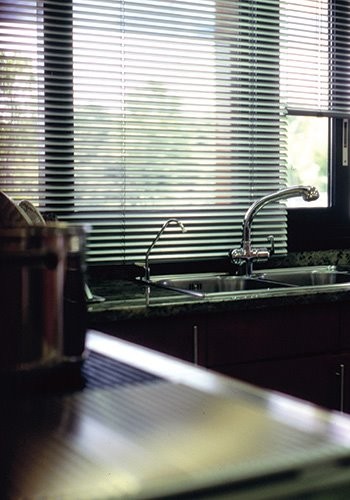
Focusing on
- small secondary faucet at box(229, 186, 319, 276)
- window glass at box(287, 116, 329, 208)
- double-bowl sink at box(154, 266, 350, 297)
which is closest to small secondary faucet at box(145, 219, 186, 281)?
double-bowl sink at box(154, 266, 350, 297)

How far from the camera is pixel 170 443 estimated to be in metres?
0.62

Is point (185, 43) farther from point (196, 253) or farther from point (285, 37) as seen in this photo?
point (196, 253)

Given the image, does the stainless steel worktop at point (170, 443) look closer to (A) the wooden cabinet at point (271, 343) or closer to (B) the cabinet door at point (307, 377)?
(A) the wooden cabinet at point (271, 343)

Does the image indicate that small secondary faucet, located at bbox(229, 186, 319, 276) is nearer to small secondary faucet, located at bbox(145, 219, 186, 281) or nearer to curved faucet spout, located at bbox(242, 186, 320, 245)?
curved faucet spout, located at bbox(242, 186, 320, 245)

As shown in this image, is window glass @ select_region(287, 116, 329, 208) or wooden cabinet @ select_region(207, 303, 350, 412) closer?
wooden cabinet @ select_region(207, 303, 350, 412)

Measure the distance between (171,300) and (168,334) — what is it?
0.34ft

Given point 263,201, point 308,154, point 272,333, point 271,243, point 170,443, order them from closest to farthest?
point 170,443 → point 272,333 → point 263,201 → point 271,243 → point 308,154

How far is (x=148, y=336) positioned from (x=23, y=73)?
106 centimetres

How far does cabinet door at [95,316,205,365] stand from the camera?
2193mm

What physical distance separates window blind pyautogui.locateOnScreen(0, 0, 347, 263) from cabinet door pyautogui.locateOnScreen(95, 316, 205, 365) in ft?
2.14

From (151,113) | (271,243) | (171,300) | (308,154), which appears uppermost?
(151,113)

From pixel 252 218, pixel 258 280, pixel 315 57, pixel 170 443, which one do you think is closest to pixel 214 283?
pixel 258 280

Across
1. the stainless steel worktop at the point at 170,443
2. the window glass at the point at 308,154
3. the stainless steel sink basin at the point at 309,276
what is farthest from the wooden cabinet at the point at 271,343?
the stainless steel worktop at the point at 170,443

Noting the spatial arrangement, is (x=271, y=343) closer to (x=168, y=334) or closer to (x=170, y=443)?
(x=168, y=334)
